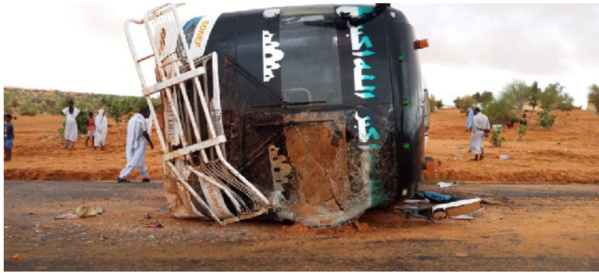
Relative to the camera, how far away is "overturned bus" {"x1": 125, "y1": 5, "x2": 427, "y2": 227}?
247 inches

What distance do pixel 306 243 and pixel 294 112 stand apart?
1325mm

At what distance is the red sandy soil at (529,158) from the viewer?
554 inches

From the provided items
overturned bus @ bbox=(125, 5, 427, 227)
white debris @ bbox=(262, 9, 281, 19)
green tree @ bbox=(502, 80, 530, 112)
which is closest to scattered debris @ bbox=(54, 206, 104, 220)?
overturned bus @ bbox=(125, 5, 427, 227)

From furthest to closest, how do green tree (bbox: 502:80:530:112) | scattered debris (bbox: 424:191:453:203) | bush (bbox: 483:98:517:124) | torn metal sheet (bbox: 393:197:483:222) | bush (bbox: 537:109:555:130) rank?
green tree (bbox: 502:80:530:112) → bush (bbox: 483:98:517:124) → bush (bbox: 537:109:555:130) → scattered debris (bbox: 424:191:453:203) → torn metal sheet (bbox: 393:197:483:222)

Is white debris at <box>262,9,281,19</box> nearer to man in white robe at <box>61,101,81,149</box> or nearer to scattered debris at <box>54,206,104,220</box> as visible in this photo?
scattered debris at <box>54,206,104,220</box>

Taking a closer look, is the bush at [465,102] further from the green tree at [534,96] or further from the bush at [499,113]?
the bush at [499,113]

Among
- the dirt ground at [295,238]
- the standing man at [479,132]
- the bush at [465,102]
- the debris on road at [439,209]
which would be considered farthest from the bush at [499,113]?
the debris on road at [439,209]

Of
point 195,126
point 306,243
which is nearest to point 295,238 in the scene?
point 306,243

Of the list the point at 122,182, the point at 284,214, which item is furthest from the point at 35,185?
the point at 284,214

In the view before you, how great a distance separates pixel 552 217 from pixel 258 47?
167 inches

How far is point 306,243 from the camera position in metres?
5.96

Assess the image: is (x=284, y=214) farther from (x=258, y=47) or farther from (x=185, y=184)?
(x=258, y=47)

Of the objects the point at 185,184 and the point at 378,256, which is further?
the point at 185,184

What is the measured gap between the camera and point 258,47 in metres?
6.46
